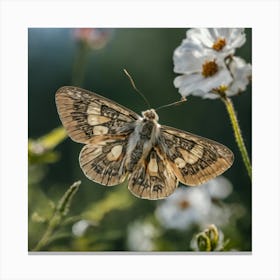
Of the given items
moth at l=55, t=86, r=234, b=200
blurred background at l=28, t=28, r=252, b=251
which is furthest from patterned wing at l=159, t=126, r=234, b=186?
blurred background at l=28, t=28, r=252, b=251

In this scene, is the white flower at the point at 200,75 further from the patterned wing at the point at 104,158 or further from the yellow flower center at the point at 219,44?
the patterned wing at the point at 104,158

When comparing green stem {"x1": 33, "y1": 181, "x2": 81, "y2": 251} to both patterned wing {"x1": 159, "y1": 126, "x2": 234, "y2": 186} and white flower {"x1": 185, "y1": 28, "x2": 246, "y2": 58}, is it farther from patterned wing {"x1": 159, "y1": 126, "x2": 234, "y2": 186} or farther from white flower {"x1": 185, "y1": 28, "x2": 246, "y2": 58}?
white flower {"x1": 185, "y1": 28, "x2": 246, "y2": 58}

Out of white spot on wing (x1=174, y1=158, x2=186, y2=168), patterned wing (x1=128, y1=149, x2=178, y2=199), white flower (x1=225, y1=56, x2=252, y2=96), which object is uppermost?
white flower (x1=225, y1=56, x2=252, y2=96)

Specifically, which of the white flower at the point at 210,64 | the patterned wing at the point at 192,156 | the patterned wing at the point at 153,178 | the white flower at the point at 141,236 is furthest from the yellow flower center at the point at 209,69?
the white flower at the point at 141,236
